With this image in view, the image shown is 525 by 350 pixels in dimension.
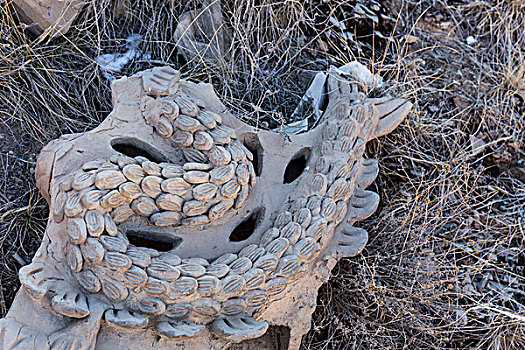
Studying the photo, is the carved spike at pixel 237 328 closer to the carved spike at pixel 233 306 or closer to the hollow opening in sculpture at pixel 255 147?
the carved spike at pixel 233 306

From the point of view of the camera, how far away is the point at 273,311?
1.89 meters

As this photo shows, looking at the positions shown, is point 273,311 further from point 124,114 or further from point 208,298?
point 124,114

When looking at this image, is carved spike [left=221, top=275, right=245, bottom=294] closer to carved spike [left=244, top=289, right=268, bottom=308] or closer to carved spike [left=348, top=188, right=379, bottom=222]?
carved spike [left=244, top=289, right=268, bottom=308]

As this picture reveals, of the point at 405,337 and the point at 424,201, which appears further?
the point at 424,201

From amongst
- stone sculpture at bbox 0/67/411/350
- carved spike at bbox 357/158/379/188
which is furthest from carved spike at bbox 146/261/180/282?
carved spike at bbox 357/158/379/188

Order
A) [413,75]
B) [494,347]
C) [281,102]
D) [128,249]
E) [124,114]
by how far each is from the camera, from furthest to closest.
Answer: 1. [413,75]
2. [281,102]
3. [494,347]
4. [124,114]
5. [128,249]

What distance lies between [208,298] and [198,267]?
93 mm

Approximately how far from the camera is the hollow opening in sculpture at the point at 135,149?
1877mm

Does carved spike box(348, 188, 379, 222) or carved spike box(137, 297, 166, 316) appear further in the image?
carved spike box(348, 188, 379, 222)

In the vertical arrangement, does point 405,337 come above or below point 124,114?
below

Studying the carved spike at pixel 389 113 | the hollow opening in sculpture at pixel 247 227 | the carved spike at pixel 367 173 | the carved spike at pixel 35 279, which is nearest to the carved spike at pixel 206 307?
the hollow opening in sculpture at pixel 247 227

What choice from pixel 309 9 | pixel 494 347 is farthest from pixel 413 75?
pixel 494 347

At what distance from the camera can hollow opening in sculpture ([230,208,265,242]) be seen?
1.96 metres

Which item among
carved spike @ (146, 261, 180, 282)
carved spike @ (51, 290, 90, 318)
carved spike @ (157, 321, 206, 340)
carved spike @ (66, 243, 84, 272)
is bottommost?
carved spike @ (157, 321, 206, 340)
